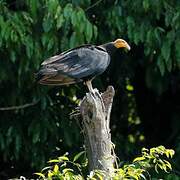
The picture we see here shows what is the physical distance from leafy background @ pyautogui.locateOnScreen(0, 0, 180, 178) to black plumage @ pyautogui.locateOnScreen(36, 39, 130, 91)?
0.71 meters

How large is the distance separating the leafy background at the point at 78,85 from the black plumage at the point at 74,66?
710mm

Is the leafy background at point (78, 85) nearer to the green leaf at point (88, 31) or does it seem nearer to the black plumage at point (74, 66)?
the green leaf at point (88, 31)

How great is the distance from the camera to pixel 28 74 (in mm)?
6594

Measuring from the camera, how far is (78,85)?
286 inches

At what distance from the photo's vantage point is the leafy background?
20.7 feet

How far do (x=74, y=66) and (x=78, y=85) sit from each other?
1.88 meters

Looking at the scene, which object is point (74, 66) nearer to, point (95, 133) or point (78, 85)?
point (95, 133)

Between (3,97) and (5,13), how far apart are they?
102 centimetres

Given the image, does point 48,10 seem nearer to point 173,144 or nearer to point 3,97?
point 3,97

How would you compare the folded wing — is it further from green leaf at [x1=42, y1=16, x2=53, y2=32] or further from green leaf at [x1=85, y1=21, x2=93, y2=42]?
green leaf at [x1=42, y1=16, x2=53, y2=32]

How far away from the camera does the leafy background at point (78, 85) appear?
6312mm

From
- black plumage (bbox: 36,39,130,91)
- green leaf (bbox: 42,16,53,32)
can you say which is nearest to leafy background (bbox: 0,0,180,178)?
green leaf (bbox: 42,16,53,32)

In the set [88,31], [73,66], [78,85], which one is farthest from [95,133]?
[78,85]

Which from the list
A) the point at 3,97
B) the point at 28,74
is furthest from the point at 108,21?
the point at 3,97
